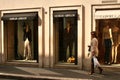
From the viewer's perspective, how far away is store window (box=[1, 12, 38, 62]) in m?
19.7

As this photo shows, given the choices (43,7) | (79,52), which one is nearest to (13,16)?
(43,7)

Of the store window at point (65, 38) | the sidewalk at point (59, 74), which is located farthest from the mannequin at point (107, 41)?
the store window at point (65, 38)

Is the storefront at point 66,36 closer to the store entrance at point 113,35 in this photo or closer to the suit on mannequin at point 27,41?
the store entrance at point 113,35

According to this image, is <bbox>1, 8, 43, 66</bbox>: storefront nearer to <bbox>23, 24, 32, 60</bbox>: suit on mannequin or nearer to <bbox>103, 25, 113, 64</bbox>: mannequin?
<bbox>23, 24, 32, 60</bbox>: suit on mannequin

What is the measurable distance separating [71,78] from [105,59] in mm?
3665

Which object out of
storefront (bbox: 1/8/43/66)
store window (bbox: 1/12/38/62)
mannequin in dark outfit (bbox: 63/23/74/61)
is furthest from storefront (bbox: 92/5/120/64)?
store window (bbox: 1/12/38/62)

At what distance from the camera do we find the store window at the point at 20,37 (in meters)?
19.7

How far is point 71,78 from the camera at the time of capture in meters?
14.7

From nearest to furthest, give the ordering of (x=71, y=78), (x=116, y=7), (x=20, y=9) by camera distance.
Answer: (x=71, y=78)
(x=116, y=7)
(x=20, y=9)

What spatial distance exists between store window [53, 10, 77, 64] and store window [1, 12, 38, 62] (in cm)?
134

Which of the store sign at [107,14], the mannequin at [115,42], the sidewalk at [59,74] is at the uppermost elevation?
the store sign at [107,14]

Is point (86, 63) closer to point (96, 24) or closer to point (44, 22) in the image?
point (96, 24)

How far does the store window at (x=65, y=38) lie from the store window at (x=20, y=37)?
1340mm

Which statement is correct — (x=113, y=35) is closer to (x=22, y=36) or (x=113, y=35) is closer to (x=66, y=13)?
(x=66, y=13)
